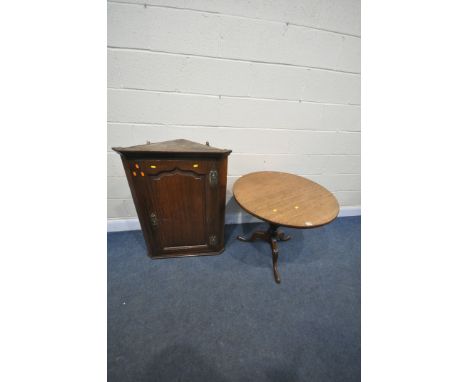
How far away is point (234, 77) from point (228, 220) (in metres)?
1.24

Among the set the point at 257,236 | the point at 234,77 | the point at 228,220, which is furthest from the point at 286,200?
the point at 234,77

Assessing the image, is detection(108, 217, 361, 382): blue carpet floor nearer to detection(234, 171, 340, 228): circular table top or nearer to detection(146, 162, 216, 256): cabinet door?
detection(146, 162, 216, 256): cabinet door

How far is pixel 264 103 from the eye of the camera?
51.5 inches

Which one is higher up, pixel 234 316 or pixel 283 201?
pixel 283 201

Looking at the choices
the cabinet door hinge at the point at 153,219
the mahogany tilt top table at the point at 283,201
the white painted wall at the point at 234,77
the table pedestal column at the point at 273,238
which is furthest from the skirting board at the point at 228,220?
the cabinet door hinge at the point at 153,219

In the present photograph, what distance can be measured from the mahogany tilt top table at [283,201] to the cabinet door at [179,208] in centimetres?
26

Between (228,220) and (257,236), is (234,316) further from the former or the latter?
(228,220)

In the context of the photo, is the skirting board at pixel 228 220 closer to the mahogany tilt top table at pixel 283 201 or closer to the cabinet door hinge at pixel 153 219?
the mahogany tilt top table at pixel 283 201

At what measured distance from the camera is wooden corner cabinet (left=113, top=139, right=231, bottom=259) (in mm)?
937

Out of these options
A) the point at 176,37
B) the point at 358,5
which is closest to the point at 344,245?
the point at 358,5

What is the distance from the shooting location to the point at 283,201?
1036 millimetres

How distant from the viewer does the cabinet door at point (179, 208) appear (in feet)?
3.30

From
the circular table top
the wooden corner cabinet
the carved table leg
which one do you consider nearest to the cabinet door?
the wooden corner cabinet

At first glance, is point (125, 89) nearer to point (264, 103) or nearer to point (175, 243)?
point (264, 103)
